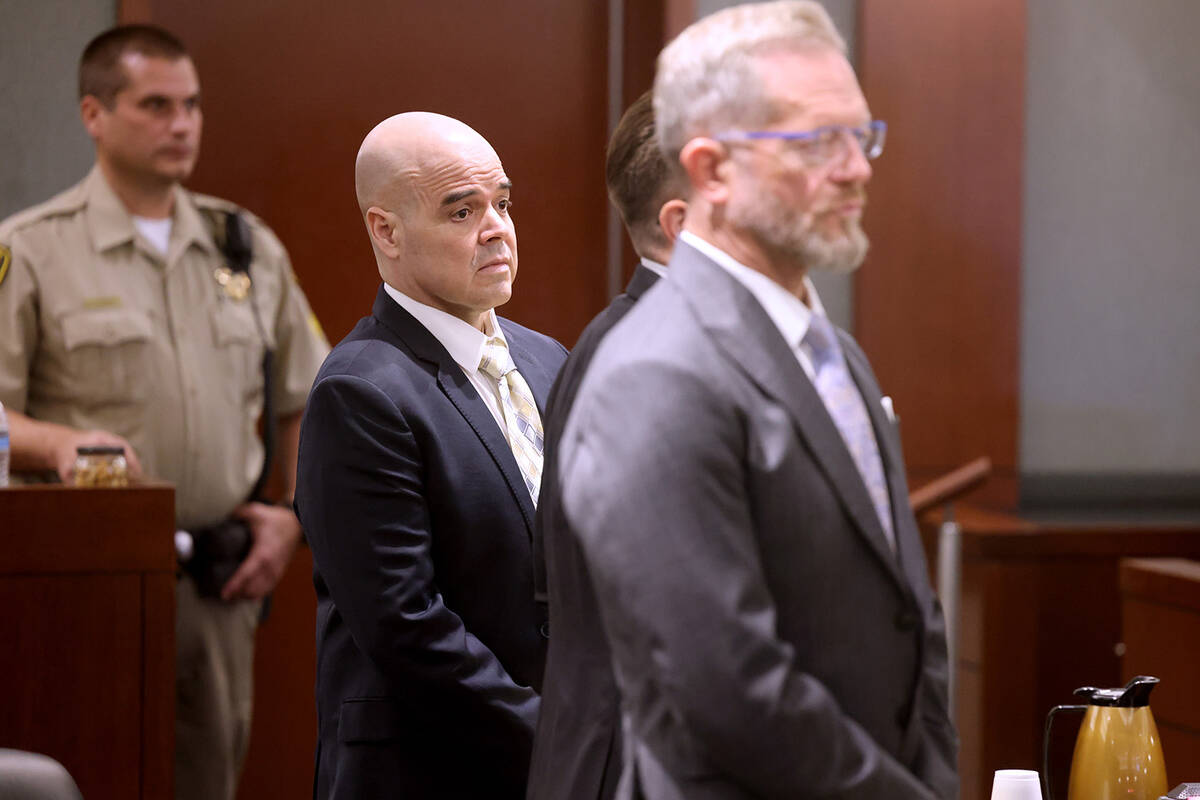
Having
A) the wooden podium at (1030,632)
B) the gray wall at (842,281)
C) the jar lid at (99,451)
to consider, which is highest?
the gray wall at (842,281)

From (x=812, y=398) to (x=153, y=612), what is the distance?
180 cm

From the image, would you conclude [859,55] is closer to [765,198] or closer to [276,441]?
[276,441]

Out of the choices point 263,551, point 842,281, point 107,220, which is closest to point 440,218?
point 263,551

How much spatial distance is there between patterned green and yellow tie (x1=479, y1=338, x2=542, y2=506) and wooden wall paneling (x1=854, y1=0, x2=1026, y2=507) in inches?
81.9

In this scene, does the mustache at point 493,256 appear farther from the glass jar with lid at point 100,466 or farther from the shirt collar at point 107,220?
the shirt collar at point 107,220

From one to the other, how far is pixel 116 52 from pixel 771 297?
246cm


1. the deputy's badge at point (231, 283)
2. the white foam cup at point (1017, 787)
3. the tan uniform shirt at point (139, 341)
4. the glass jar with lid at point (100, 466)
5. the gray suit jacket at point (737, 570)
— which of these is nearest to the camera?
the gray suit jacket at point (737, 570)

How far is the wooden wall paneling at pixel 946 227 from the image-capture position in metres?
4.00

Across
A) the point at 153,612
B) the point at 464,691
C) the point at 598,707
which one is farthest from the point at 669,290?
the point at 153,612

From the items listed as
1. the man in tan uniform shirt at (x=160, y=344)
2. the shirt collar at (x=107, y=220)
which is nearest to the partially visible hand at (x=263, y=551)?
the man in tan uniform shirt at (x=160, y=344)

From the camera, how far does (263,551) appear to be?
3305mm

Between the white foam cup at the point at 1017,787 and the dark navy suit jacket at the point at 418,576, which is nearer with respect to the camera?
the white foam cup at the point at 1017,787

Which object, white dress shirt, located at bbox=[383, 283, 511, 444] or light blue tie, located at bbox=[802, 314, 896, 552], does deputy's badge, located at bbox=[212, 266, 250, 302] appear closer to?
white dress shirt, located at bbox=[383, 283, 511, 444]

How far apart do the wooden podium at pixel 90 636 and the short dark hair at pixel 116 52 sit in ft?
3.47
